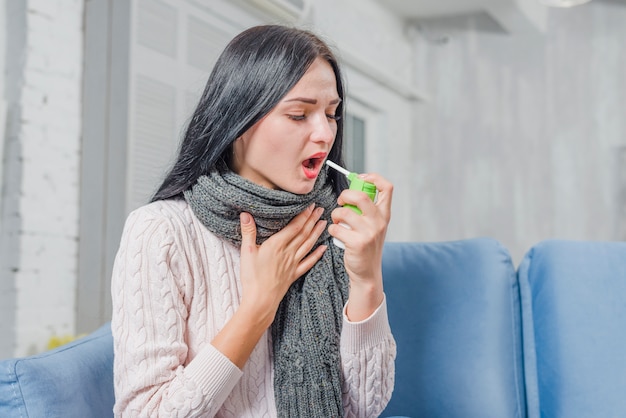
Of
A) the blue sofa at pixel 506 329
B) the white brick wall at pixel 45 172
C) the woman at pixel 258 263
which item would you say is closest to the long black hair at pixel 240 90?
the woman at pixel 258 263

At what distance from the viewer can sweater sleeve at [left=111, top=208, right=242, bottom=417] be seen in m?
0.88

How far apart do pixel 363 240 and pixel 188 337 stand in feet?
1.01

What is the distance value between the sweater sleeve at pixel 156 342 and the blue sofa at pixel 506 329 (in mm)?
309

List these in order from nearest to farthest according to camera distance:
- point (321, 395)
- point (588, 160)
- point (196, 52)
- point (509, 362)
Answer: point (321, 395)
point (509, 362)
point (196, 52)
point (588, 160)

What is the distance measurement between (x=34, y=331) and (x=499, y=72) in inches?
132

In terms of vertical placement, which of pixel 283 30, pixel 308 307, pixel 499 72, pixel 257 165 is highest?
pixel 499 72

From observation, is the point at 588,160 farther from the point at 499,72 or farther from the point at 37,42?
the point at 37,42

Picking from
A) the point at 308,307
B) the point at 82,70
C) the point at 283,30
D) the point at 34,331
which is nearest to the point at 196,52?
the point at 82,70

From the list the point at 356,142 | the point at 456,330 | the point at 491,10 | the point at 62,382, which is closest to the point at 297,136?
the point at 62,382

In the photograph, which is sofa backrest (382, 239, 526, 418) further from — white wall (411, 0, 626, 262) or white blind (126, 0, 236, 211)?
white wall (411, 0, 626, 262)

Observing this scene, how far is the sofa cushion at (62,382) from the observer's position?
906 mm

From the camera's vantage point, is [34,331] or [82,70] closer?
[34,331]

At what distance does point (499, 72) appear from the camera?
4.21 m

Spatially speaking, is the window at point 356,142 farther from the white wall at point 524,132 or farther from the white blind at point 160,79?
the white blind at point 160,79
